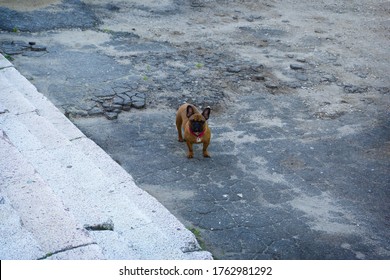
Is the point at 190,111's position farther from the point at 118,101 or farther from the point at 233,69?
the point at 233,69

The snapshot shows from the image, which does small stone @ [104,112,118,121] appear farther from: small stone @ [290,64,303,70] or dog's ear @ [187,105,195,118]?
small stone @ [290,64,303,70]

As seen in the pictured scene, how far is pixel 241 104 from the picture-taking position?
8820 millimetres

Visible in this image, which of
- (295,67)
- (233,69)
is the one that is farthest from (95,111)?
(295,67)

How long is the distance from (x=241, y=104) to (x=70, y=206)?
4675 millimetres

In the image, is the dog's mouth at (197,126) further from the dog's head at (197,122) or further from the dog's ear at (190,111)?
the dog's ear at (190,111)

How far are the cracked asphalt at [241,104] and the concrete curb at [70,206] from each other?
520 millimetres

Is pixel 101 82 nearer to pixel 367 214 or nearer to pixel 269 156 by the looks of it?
pixel 269 156

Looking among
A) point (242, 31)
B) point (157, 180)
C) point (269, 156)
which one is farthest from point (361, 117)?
point (242, 31)

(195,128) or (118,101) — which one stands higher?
→ (195,128)

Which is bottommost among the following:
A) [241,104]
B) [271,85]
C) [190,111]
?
[241,104]

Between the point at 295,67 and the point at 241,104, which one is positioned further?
the point at 295,67

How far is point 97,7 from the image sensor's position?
44.4 feet

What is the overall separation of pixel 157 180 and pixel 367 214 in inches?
100

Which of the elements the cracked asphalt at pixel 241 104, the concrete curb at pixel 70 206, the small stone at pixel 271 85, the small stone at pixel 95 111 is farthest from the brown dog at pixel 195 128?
the small stone at pixel 271 85
